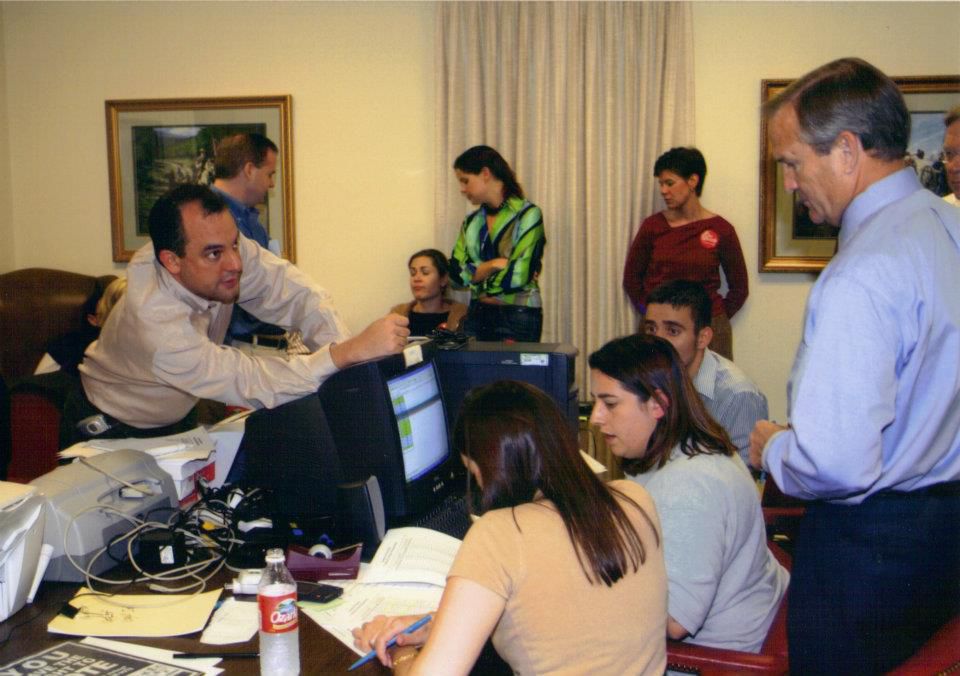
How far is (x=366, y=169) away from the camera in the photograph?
16.8 feet

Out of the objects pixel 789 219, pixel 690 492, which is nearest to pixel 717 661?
pixel 690 492

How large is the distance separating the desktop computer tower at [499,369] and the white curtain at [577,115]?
245 cm

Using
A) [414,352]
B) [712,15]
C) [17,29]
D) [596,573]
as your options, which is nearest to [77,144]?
[17,29]

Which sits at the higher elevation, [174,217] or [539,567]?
[174,217]

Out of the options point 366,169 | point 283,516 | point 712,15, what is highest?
point 712,15

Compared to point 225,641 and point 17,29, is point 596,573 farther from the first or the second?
point 17,29

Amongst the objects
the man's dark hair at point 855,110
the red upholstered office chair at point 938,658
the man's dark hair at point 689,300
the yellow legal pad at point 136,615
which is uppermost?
the man's dark hair at point 855,110

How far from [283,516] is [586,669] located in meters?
0.82

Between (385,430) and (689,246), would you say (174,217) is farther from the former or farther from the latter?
(689,246)

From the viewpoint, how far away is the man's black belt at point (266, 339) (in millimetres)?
4082

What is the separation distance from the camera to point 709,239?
4492mm

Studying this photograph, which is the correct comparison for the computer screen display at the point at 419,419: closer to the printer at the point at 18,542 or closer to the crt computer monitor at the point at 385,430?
the crt computer monitor at the point at 385,430

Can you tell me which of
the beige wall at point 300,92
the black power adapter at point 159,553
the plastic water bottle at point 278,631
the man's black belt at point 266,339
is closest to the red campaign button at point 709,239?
the beige wall at point 300,92

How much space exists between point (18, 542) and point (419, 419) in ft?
2.77
